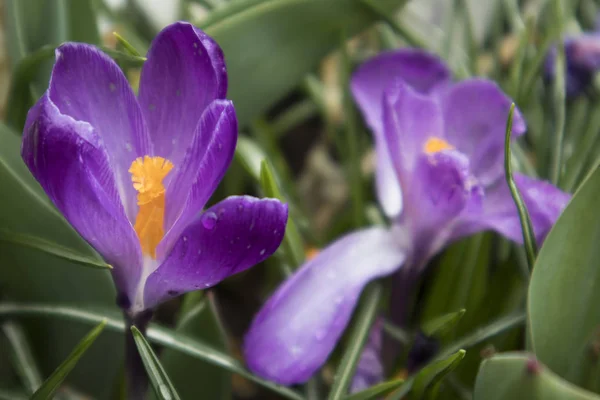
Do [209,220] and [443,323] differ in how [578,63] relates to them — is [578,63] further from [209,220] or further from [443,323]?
[209,220]

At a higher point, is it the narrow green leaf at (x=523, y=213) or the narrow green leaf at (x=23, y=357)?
the narrow green leaf at (x=523, y=213)

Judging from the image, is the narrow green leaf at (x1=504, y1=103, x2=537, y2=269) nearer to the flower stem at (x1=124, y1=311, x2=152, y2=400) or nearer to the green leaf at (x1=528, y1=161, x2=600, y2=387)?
the green leaf at (x1=528, y1=161, x2=600, y2=387)

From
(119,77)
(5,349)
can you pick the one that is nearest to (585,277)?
(119,77)

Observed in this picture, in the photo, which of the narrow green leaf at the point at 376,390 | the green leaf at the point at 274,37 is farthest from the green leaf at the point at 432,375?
the green leaf at the point at 274,37

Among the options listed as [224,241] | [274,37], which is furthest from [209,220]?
[274,37]

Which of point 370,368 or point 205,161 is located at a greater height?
point 205,161

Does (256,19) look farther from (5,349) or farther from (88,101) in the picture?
(5,349)

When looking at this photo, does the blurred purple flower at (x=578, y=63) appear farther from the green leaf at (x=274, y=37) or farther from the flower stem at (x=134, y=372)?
the flower stem at (x=134, y=372)

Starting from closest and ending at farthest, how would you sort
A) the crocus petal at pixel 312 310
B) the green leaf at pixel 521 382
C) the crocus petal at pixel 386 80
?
the green leaf at pixel 521 382 → the crocus petal at pixel 312 310 → the crocus petal at pixel 386 80
